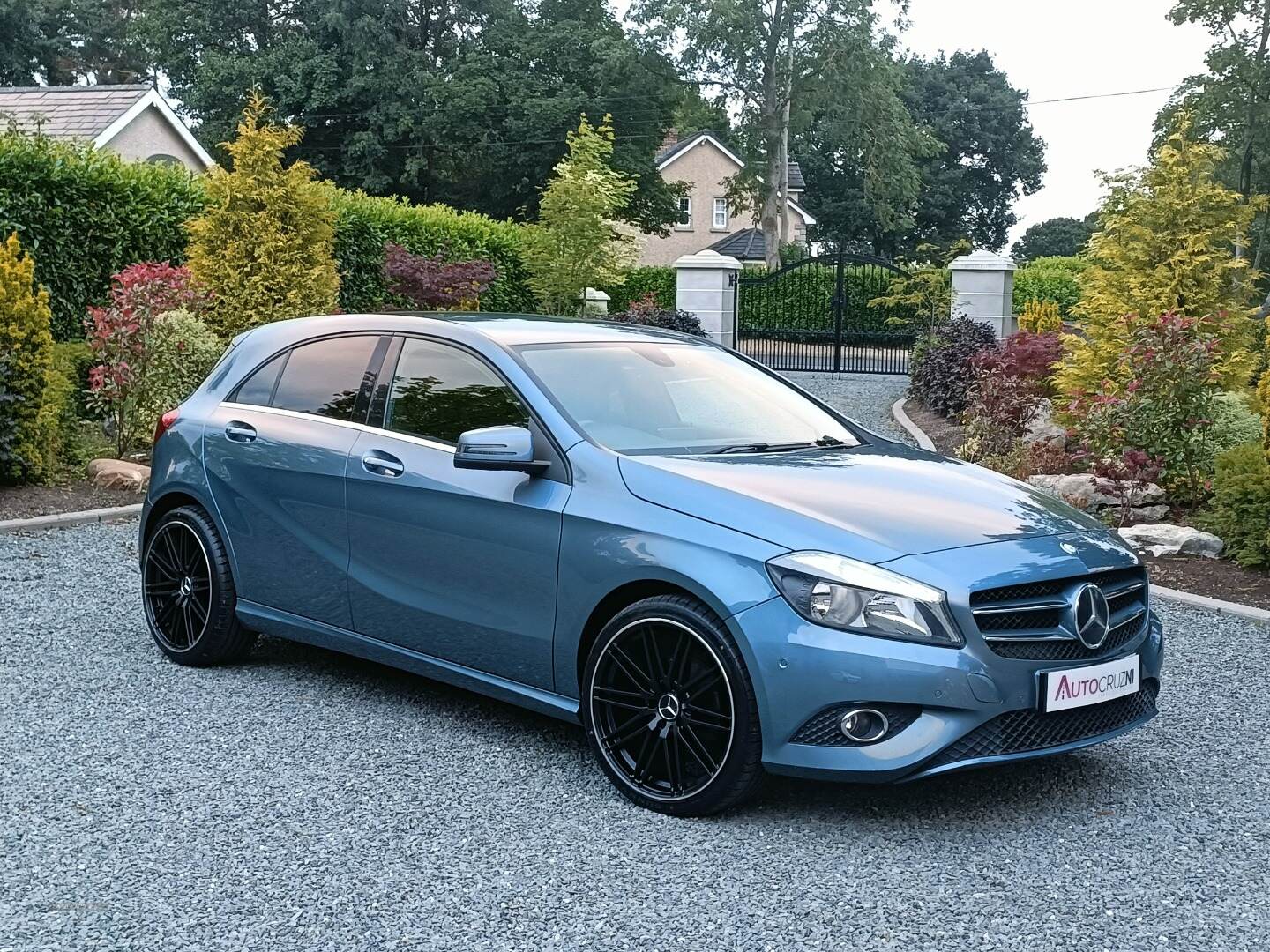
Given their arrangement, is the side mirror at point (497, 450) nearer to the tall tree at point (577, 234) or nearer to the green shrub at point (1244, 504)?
the green shrub at point (1244, 504)

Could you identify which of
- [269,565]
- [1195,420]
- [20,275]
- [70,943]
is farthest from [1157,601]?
[20,275]

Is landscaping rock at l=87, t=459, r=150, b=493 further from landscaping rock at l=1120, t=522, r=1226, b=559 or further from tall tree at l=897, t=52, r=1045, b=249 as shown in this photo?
tall tree at l=897, t=52, r=1045, b=249

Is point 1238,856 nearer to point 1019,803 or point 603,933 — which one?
point 1019,803

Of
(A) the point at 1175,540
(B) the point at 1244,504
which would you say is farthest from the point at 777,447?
(A) the point at 1175,540

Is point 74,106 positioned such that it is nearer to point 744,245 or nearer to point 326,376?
point 326,376

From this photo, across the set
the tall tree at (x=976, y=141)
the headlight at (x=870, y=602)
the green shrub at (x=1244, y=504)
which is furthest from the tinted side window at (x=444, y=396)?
the tall tree at (x=976, y=141)

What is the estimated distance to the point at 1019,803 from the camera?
4.67m

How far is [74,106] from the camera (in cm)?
2820

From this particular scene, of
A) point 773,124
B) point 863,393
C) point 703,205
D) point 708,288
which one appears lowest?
point 863,393

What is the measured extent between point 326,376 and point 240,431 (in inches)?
20.8

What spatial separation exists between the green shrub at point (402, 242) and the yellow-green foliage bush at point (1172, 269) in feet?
32.6

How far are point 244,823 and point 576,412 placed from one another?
1845mm

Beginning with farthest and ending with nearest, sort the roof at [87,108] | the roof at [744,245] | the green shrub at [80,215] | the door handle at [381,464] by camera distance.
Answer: the roof at [744,245], the roof at [87,108], the green shrub at [80,215], the door handle at [381,464]

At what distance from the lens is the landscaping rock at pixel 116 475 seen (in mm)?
11180
